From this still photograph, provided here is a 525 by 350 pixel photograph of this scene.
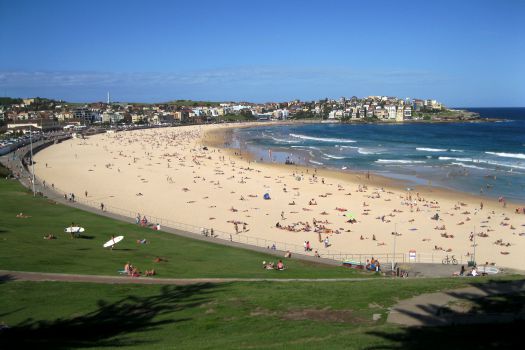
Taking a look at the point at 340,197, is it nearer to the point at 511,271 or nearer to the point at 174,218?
A: the point at 174,218

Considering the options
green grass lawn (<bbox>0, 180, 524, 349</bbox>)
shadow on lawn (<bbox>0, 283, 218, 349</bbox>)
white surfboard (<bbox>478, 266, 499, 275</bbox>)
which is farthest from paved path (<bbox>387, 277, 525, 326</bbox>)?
white surfboard (<bbox>478, 266, 499, 275</bbox>)

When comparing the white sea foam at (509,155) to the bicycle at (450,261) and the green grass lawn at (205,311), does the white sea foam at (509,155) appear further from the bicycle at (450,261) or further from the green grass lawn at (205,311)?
the green grass lawn at (205,311)

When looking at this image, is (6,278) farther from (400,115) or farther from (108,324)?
(400,115)

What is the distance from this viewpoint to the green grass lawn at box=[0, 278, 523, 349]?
29.4 ft

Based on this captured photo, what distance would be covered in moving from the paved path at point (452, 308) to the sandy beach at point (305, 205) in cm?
995

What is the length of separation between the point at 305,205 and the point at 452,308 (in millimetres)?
22777

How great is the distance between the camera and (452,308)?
398 inches

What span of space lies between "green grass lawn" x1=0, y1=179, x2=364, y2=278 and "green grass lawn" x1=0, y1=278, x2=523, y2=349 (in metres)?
2.10

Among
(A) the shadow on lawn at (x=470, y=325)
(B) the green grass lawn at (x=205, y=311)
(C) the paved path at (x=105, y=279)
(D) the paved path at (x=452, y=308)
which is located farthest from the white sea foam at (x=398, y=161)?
(A) the shadow on lawn at (x=470, y=325)

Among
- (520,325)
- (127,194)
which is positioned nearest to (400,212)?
(127,194)

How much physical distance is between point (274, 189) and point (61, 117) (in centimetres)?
12056

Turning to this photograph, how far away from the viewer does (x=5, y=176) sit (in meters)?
38.9

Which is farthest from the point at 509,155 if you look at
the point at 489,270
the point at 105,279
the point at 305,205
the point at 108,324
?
the point at 108,324

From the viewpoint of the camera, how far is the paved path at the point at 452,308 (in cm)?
941
